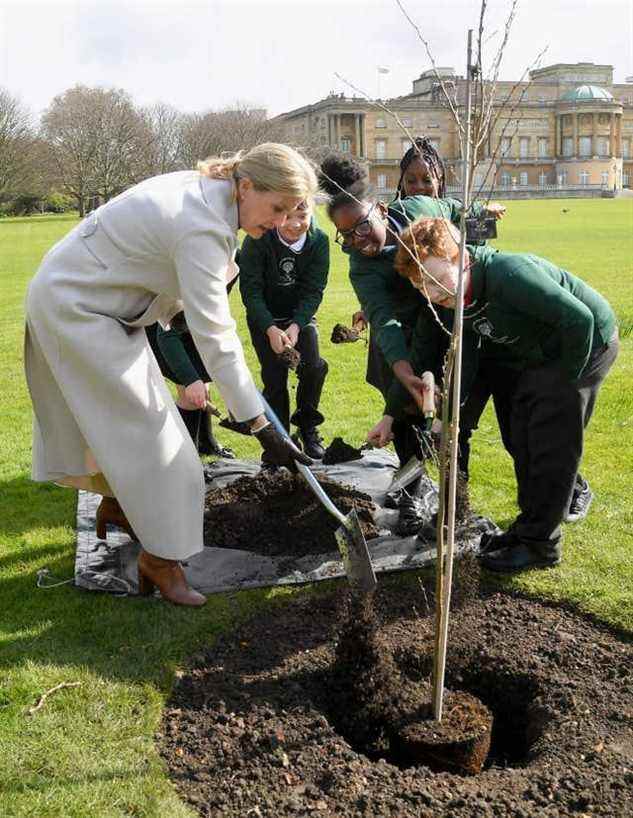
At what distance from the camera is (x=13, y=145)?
48.5 m

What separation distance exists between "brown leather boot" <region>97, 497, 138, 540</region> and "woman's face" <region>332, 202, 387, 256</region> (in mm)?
1781

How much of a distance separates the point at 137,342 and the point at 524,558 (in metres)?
2.11

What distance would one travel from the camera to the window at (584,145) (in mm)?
86625

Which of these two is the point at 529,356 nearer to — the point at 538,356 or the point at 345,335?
the point at 538,356

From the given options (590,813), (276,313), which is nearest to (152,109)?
(276,313)

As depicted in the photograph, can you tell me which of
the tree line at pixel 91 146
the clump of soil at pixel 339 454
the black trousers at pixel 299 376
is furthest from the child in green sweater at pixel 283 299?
the tree line at pixel 91 146

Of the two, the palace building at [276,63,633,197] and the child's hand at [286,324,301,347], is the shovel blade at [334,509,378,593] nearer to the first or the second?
the child's hand at [286,324,301,347]

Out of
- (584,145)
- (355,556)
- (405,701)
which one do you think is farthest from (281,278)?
(584,145)

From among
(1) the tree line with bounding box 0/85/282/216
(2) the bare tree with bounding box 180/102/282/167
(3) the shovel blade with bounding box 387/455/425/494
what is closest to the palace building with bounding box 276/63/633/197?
(2) the bare tree with bounding box 180/102/282/167

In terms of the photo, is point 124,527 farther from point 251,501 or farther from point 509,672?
point 509,672

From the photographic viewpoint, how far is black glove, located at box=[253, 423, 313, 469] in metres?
3.53

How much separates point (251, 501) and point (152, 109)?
57860 mm

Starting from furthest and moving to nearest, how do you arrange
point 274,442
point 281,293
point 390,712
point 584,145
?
point 584,145
point 281,293
point 274,442
point 390,712

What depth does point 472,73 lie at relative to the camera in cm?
254
